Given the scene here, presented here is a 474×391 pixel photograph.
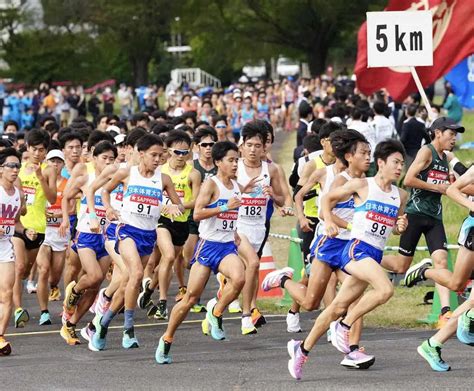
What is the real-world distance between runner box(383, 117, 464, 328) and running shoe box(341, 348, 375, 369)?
254 centimetres

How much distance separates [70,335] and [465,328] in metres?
4.25

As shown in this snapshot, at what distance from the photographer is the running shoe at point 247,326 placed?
14.8m

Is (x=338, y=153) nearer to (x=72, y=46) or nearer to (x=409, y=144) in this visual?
(x=409, y=144)

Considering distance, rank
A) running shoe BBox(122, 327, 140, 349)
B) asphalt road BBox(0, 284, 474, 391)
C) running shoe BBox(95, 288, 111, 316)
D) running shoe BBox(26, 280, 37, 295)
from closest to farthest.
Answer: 1. asphalt road BBox(0, 284, 474, 391)
2. running shoe BBox(122, 327, 140, 349)
3. running shoe BBox(95, 288, 111, 316)
4. running shoe BBox(26, 280, 37, 295)

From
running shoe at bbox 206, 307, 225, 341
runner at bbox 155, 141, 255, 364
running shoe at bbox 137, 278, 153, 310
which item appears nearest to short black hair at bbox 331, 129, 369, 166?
runner at bbox 155, 141, 255, 364

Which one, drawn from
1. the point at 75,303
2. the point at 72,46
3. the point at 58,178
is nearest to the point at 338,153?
the point at 75,303

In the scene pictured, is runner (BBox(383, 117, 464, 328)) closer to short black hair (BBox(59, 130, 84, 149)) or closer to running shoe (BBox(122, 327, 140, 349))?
running shoe (BBox(122, 327, 140, 349))

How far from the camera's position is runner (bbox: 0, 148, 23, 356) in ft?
45.2

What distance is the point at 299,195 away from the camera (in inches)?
586

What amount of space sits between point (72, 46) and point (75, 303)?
79462mm

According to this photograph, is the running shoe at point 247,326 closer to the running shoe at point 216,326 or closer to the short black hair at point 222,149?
the running shoe at point 216,326

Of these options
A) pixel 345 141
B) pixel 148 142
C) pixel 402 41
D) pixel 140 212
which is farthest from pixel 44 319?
pixel 402 41

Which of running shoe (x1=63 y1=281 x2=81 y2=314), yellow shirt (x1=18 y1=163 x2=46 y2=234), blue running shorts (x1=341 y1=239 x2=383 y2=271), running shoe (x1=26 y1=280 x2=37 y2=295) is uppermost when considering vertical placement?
blue running shorts (x1=341 y1=239 x2=383 y2=271)

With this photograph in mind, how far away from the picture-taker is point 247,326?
14.8m
